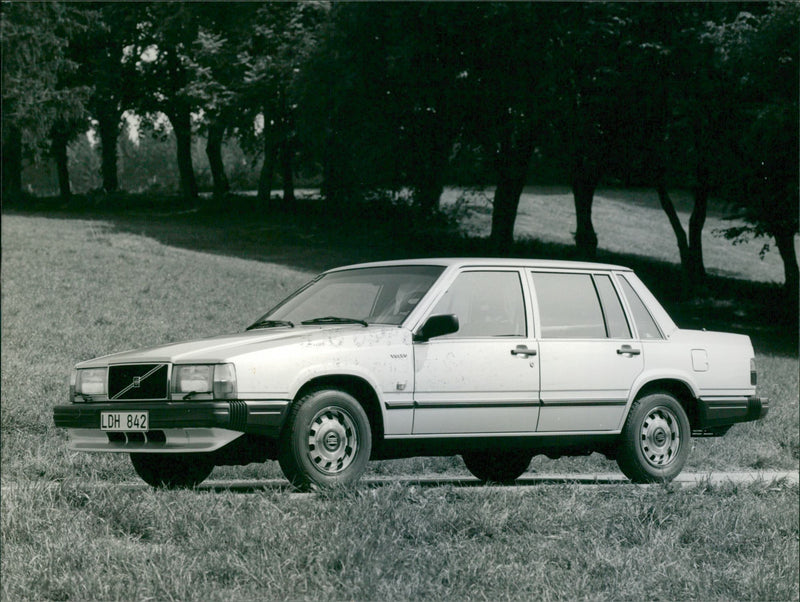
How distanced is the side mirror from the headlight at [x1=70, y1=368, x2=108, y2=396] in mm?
2135

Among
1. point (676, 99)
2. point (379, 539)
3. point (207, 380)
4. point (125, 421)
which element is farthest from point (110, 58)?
point (379, 539)

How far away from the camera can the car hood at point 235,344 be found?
24.7 ft

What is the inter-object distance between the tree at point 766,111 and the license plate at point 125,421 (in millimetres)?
19308

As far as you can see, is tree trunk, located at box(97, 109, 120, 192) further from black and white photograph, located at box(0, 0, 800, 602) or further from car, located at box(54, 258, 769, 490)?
car, located at box(54, 258, 769, 490)

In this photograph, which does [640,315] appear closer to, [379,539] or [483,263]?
[483,263]

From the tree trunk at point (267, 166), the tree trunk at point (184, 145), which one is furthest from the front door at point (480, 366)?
the tree trunk at point (184, 145)

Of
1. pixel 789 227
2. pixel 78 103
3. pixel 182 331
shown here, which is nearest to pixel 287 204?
pixel 78 103

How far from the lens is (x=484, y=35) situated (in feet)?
96.2

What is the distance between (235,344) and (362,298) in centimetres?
130

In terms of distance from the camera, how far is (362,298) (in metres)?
8.68

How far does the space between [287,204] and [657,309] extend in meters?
37.9

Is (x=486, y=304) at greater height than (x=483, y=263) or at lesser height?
lesser

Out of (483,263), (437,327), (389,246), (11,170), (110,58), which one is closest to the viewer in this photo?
(437,327)

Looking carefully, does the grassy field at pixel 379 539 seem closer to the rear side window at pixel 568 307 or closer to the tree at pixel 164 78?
the rear side window at pixel 568 307
